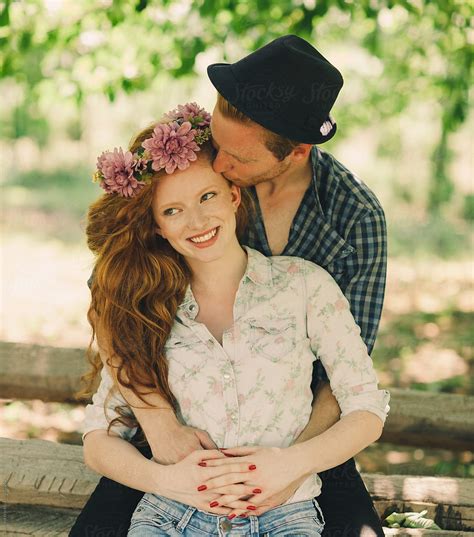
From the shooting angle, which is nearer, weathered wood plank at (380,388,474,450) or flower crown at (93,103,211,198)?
flower crown at (93,103,211,198)

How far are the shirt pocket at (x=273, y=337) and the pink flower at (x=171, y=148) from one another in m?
0.55

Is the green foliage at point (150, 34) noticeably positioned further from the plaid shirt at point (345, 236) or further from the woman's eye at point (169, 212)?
the woman's eye at point (169, 212)

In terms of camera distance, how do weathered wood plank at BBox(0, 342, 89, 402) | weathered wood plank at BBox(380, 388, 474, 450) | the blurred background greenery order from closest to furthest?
weathered wood plank at BBox(380, 388, 474, 450) → weathered wood plank at BBox(0, 342, 89, 402) → the blurred background greenery

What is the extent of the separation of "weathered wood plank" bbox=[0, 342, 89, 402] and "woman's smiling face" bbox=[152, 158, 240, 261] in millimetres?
1462

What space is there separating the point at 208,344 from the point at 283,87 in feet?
2.77

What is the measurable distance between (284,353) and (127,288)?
1.91 feet

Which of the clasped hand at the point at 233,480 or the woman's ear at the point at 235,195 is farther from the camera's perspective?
the woman's ear at the point at 235,195

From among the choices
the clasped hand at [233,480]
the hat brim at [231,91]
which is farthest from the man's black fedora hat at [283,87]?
the clasped hand at [233,480]

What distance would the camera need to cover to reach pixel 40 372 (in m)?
3.64

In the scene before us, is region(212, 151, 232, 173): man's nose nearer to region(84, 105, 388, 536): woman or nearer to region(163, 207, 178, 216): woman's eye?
region(84, 105, 388, 536): woman

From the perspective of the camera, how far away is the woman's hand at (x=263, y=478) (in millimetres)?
2195

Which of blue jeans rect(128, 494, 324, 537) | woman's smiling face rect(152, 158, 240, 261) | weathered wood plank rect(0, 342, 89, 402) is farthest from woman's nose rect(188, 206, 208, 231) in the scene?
weathered wood plank rect(0, 342, 89, 402)

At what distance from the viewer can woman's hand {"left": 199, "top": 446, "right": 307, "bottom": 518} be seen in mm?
2195

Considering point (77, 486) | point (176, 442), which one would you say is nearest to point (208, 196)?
point (176, 442)
